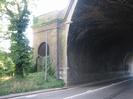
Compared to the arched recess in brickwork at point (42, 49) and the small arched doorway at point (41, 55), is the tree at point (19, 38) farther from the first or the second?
the arched recess in brickwork at point (42, 49)

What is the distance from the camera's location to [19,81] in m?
18.9

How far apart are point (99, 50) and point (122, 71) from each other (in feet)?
36.7

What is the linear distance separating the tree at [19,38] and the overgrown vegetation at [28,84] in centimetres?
107

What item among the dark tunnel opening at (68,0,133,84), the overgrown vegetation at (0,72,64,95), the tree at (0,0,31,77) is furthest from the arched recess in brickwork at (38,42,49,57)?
the tree at (0,0,31,77)

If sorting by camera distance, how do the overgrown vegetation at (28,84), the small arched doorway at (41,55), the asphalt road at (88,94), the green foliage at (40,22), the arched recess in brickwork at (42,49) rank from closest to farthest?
the asphalt road at (88,94)
the overgrown vegetation at (28,84)
the green foliage at (40,22)
the small arched doorway at (41,55)
the arched recess in brickwork at (42,49)

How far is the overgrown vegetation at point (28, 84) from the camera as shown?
17045 mm

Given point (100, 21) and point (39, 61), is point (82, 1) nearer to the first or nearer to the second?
point (100, 21)

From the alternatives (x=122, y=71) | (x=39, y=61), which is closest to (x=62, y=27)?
(x=39, y=61)

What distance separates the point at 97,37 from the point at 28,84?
37.6 ft

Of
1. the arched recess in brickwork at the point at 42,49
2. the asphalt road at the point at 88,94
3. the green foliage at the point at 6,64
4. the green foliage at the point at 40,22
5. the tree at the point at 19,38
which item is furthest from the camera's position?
the arched recess in brickwork at the point at 42,49

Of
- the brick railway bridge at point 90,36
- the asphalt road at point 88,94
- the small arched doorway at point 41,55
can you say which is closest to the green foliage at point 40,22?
the brick railway bridge at point 90,36

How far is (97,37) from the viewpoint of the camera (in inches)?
1091

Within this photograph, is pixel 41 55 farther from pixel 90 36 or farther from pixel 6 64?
pixel 6 64

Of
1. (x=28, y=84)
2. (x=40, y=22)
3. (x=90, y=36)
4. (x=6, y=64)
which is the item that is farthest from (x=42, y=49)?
(x=28, y=84)
